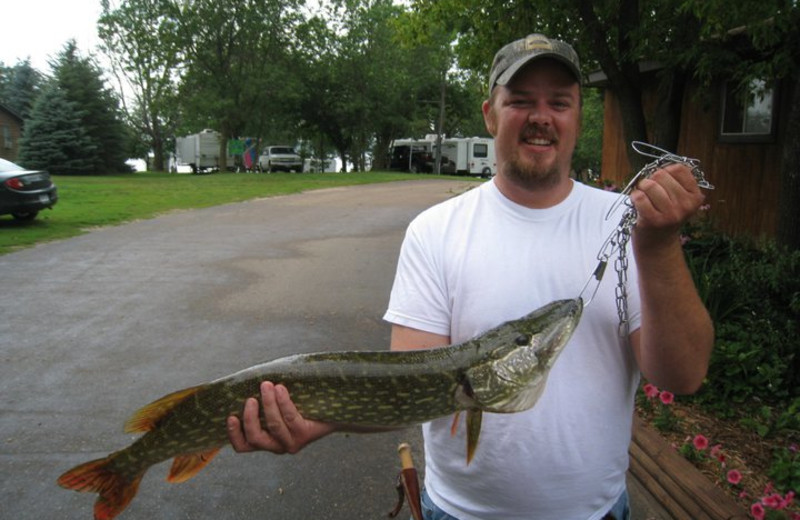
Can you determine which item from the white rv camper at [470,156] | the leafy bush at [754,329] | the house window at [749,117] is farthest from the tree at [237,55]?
the leafy bush at [754,329]

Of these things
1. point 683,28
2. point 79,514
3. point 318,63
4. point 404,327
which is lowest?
point 79,514

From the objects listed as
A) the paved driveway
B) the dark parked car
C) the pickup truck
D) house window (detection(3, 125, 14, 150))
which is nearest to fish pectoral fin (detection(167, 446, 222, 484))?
the paved driveway

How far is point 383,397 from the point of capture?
6.28 ft

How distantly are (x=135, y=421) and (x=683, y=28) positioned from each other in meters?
8.34

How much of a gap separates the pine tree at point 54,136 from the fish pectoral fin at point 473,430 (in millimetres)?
39750

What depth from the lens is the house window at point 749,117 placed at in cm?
923

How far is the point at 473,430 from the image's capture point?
175 cm

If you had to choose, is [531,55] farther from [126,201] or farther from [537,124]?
[126,201]

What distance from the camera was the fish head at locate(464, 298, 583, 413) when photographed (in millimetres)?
1686

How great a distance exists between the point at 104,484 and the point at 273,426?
74 cm

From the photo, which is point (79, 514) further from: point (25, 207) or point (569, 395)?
point (25, 207)

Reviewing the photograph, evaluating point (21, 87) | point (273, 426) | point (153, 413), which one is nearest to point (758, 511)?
point (273, 426)

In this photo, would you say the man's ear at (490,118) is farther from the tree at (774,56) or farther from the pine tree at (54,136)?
the pine tree at (54,136)

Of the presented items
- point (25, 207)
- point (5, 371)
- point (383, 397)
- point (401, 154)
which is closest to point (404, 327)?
point (383, 397)
